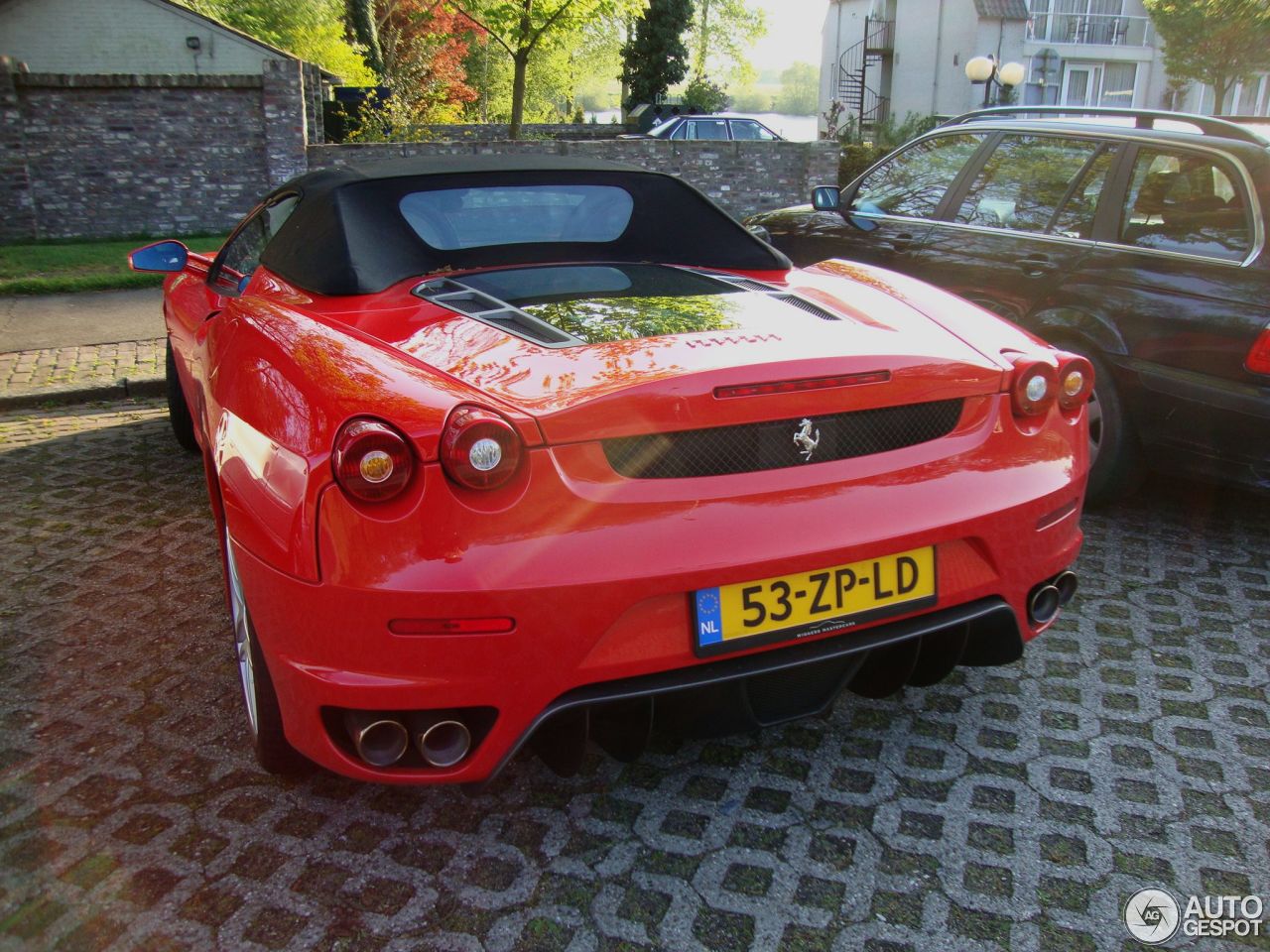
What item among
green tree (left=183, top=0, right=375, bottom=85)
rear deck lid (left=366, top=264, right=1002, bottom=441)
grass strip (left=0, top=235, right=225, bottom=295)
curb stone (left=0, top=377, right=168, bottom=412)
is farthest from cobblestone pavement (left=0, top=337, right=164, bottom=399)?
green tree (left=183, top=0, right=375, bottom=85)

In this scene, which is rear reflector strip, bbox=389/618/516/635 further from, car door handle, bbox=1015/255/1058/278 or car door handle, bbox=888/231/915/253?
car door handle, bbox=888/231/915/253

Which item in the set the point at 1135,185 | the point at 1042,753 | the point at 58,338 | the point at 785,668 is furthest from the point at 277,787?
the point at 58,338

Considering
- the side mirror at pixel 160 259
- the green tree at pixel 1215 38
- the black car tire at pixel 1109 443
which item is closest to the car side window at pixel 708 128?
the green tree at pixel 1215 38

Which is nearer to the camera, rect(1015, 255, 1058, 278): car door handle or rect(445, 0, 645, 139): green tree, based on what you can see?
rect(1015, 255, 1058, 278): car door handle

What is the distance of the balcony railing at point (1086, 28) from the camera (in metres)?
39.7

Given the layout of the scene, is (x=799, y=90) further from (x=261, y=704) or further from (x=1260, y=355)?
(x=261, y=704)

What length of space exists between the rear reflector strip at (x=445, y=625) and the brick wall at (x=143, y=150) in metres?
13.4

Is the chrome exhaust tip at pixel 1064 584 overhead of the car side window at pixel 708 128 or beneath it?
beneath

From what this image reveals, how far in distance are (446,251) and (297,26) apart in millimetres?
24860

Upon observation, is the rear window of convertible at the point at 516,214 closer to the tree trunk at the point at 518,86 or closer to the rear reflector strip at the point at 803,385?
the rear reflector strip at the point at 803,385

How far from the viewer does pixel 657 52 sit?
4212 centimetres

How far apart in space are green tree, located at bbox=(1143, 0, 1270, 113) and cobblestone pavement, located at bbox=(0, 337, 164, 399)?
29703 mm

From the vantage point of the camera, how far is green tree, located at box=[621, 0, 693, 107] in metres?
41.9

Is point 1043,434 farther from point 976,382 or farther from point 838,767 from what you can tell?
point 838,767
